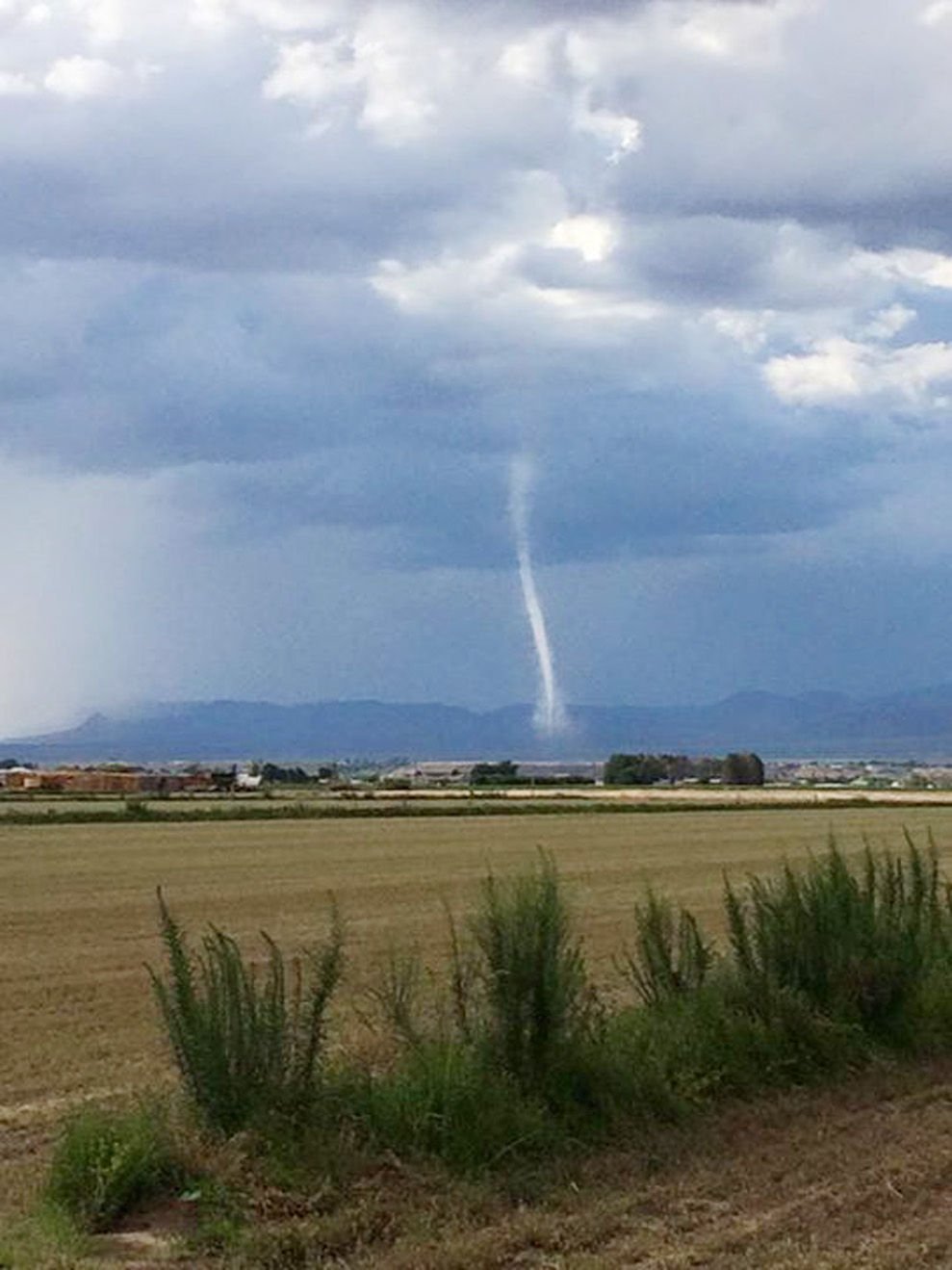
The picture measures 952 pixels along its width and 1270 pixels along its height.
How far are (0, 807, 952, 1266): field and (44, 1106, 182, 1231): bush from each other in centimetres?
60

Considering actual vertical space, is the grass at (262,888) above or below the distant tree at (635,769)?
below

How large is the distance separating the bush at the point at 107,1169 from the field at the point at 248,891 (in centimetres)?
60

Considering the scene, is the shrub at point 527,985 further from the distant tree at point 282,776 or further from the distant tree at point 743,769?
the distant tree at point 743,769

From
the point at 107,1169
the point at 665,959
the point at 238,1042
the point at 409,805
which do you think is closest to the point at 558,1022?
the point at 238,1042

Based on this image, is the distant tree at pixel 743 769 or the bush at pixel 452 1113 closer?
the bush at pixel 452 1113

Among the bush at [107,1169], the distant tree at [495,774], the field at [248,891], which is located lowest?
the field at [248,891]

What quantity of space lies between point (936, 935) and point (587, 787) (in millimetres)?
130869

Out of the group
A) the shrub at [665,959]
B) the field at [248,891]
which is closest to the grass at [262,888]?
the field at [248,891]

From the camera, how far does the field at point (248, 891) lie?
54.6 feet

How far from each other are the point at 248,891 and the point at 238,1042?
93.4ft

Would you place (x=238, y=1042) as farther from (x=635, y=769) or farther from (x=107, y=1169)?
(x=635, y=769)

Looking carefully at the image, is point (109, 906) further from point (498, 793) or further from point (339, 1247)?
point (498, 793)

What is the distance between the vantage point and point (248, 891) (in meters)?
39.1

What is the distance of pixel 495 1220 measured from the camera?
10094 mm
